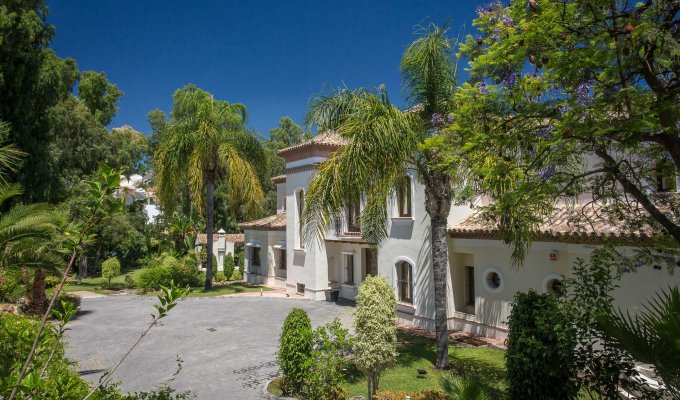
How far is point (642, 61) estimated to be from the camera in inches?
242

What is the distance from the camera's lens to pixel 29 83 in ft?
60.8

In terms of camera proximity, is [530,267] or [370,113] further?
[530,267]

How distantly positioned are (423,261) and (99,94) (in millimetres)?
37901

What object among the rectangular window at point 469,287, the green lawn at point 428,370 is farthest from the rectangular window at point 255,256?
the green lawn at point 428,370

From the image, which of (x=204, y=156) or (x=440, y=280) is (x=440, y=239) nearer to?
(x=440, y=280)

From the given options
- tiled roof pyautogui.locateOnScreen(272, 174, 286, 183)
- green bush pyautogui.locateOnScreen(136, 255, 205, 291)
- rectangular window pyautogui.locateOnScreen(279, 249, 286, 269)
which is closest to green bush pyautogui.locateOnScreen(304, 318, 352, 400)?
rectangular window pyautogui.locateOnScreen(279, 249, 286, 269)

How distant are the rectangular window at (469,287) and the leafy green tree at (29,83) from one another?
55.6ft

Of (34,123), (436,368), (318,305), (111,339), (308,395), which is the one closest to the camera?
(308,395)

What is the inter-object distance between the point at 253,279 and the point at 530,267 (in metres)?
20.5

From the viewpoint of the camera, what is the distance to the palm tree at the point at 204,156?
24125 millimetres

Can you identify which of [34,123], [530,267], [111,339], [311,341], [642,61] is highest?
[34,123]

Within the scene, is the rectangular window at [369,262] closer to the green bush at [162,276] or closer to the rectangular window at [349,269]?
the rectangular window at [349,269]

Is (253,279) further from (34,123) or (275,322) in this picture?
(34,123)

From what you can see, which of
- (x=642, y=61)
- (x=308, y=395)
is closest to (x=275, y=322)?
(x=308, y=395)
